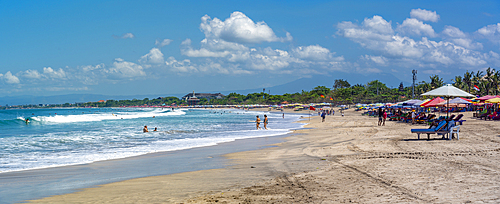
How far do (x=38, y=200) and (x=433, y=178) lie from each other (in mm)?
7032

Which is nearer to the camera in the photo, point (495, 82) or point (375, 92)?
point (495, 82)

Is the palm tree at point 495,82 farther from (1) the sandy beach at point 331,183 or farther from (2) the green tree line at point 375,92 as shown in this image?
(1) the sandy beach at point 331,183

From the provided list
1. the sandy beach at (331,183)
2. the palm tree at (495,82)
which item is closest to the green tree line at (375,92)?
the palm tree at (495,82)

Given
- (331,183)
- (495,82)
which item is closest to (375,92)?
(495,82)

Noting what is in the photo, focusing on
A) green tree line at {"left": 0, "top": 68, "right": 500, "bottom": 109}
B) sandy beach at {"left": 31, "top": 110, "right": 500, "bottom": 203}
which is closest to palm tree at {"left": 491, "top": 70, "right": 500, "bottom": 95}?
green tree line at {"left": 0, "top": 68, "right": 500, "bottom": 109}

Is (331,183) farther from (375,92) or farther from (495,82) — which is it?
(375,92)

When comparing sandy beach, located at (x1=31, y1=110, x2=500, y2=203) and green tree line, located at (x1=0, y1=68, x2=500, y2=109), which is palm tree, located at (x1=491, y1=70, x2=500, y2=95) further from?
sandy beach, located at (x1=31, y1=110, x2=500, y2=203)

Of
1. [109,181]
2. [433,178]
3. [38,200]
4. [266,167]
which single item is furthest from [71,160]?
[433,178]

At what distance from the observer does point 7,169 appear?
28.8 ft

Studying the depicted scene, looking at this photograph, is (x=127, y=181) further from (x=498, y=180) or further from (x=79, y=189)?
(x=498, y=180)

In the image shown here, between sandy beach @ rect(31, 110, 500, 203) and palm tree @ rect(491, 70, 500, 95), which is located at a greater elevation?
palm tree @ rect(491, 70, 500, 95)

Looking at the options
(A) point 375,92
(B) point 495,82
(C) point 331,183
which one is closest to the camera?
(C) point 331,183

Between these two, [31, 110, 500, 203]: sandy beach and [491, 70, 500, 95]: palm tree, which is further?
[491, 70, 500, 95]: palm tree

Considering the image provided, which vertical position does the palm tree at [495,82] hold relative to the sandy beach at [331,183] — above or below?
above
